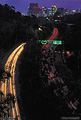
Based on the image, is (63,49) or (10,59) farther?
(63,49)

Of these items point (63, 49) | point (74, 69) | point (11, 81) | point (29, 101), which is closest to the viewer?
point (29, 101)

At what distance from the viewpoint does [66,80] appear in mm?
23703

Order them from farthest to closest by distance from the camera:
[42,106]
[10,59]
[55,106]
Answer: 1. [10,59]
2. [42,106]
3. [55,106]

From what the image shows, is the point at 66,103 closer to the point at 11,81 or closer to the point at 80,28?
the point at 11,81

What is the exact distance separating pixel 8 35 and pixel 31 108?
970 inches

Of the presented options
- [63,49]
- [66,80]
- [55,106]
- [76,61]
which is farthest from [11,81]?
[63,49]

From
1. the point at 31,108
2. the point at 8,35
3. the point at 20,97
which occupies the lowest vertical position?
the point at 31,108

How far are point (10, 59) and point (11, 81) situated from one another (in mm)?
8498

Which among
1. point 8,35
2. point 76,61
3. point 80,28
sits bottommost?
point 76,61

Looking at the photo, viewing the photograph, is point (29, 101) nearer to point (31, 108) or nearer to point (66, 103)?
point (31, 108)

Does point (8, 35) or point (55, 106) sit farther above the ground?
point (8, 35)

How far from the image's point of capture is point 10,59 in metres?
26.2

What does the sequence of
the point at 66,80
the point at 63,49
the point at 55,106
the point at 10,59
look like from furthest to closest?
the point at 63,49, the point at 10,59, the point at 66,80, the point at 55,106

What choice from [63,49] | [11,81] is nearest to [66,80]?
[11,81]
